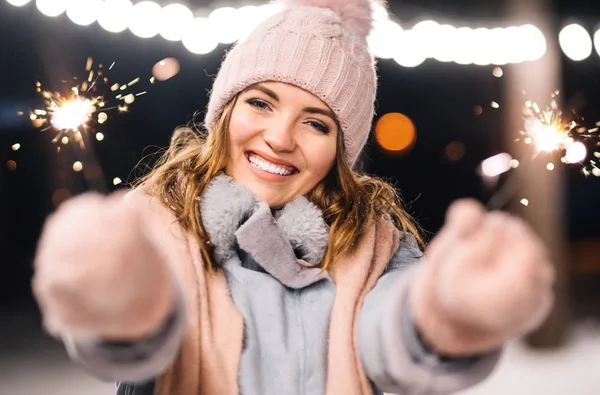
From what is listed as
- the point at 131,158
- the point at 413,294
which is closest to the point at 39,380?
the point at 131,158

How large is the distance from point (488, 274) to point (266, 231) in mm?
540

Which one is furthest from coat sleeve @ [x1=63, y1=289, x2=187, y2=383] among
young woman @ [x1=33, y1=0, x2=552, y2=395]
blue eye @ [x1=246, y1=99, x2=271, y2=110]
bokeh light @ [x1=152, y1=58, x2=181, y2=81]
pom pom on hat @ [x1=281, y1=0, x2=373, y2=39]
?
bokeh light @ [x1=152, y1=58, x2=181, y2=81]

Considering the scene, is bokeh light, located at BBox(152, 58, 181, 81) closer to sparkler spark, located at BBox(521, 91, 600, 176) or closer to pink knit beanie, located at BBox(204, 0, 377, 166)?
pink knit beanie, located at BBox(204, 0, 377, 166)

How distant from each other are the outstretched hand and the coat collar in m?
0.46

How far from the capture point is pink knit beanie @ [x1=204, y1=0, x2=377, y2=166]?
130cm

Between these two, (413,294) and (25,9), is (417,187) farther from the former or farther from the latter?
(413,294)

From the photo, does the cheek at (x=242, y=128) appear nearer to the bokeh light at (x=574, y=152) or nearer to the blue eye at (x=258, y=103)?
the blue eye at (x=258, y=103)

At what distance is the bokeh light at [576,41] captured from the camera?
3051mm

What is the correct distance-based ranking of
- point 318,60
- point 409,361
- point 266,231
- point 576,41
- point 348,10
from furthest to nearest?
point 576,41 → point 348,10 → point 318,60 → point 266,231 → point 409,361

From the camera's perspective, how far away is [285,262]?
43.5 inches

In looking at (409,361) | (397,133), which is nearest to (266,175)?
(409,361)

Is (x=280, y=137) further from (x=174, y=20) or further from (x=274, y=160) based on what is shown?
(x=174, y=20)

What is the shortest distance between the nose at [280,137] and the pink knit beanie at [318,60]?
0.12m

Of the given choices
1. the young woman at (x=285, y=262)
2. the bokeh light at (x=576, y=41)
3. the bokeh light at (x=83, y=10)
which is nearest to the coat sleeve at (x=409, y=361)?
the young woman at (x=285, y=262)
